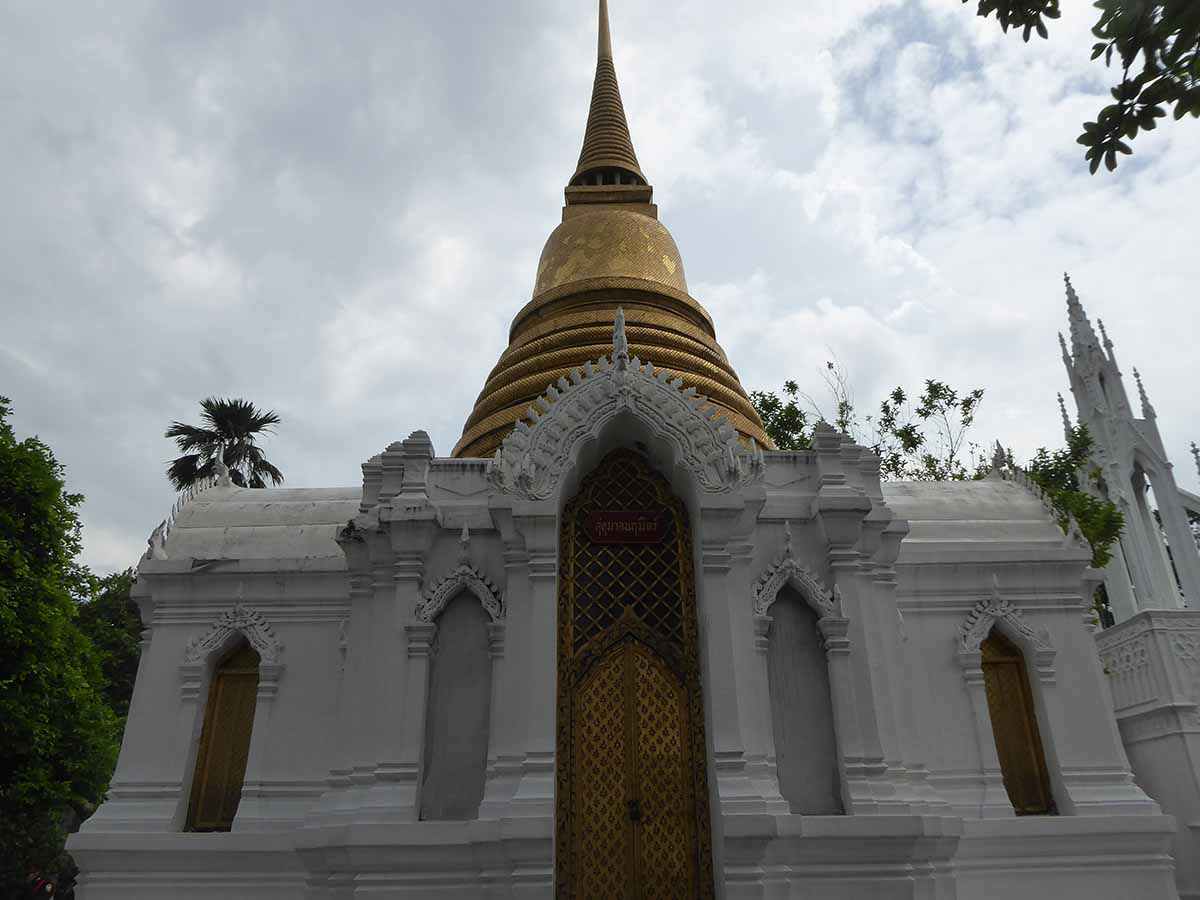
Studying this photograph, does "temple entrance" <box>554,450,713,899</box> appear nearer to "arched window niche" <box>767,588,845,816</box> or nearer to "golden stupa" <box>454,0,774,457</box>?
"arched window niche" <box>767,588,845,816</box>

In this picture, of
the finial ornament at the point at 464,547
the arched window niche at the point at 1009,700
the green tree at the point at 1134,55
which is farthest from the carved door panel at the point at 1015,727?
the green tree at the point at 1134,55

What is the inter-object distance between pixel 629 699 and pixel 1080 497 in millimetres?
11387

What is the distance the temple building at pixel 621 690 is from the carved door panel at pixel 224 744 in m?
0.03

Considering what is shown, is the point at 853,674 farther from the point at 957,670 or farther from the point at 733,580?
the point at 957,670

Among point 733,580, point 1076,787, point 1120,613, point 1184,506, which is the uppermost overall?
point 1184,506

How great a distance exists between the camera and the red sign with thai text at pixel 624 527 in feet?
27.4

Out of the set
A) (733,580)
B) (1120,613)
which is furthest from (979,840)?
(1120,613)

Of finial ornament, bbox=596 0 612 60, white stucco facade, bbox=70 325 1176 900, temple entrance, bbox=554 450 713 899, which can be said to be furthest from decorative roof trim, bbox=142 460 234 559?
finial ornament, bbox=596 0 612 60

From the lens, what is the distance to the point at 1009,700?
10.1 meters

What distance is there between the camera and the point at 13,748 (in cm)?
1420

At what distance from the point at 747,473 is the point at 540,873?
12.9 feet

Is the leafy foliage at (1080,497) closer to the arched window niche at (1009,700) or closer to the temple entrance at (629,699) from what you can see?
the arched window niche at (1009,700)

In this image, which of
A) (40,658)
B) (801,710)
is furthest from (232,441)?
(801,710)

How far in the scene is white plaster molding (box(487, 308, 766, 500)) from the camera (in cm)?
804
